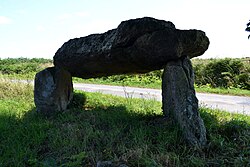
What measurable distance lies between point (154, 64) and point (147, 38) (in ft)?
2.44

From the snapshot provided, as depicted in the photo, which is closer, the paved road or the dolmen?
the dolmen

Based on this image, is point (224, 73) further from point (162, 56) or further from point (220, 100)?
point (162, 56)

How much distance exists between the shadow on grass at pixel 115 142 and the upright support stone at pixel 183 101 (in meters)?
0.17

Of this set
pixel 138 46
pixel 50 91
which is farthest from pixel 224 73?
pixel 138 46

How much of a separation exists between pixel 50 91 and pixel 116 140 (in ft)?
10.1

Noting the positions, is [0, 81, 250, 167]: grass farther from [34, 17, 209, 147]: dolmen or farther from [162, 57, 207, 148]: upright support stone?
[34, 17, 209, 147]: dolmen

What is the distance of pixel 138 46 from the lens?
576 cm

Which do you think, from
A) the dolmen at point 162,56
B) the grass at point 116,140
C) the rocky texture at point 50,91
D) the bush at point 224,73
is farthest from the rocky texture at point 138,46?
the bush at point 224,73

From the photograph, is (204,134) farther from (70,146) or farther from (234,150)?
(70,146)

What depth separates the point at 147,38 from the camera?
5.63 meters

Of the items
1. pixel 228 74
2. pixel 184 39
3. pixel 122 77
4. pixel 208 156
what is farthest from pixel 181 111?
pixel 122 77

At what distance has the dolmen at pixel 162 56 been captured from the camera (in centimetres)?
529

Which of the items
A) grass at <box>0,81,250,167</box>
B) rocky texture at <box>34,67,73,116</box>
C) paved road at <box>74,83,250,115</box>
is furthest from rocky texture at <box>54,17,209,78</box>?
paved road at <box>74,83,250,115</box>

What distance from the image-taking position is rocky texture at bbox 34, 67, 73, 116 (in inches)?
300
